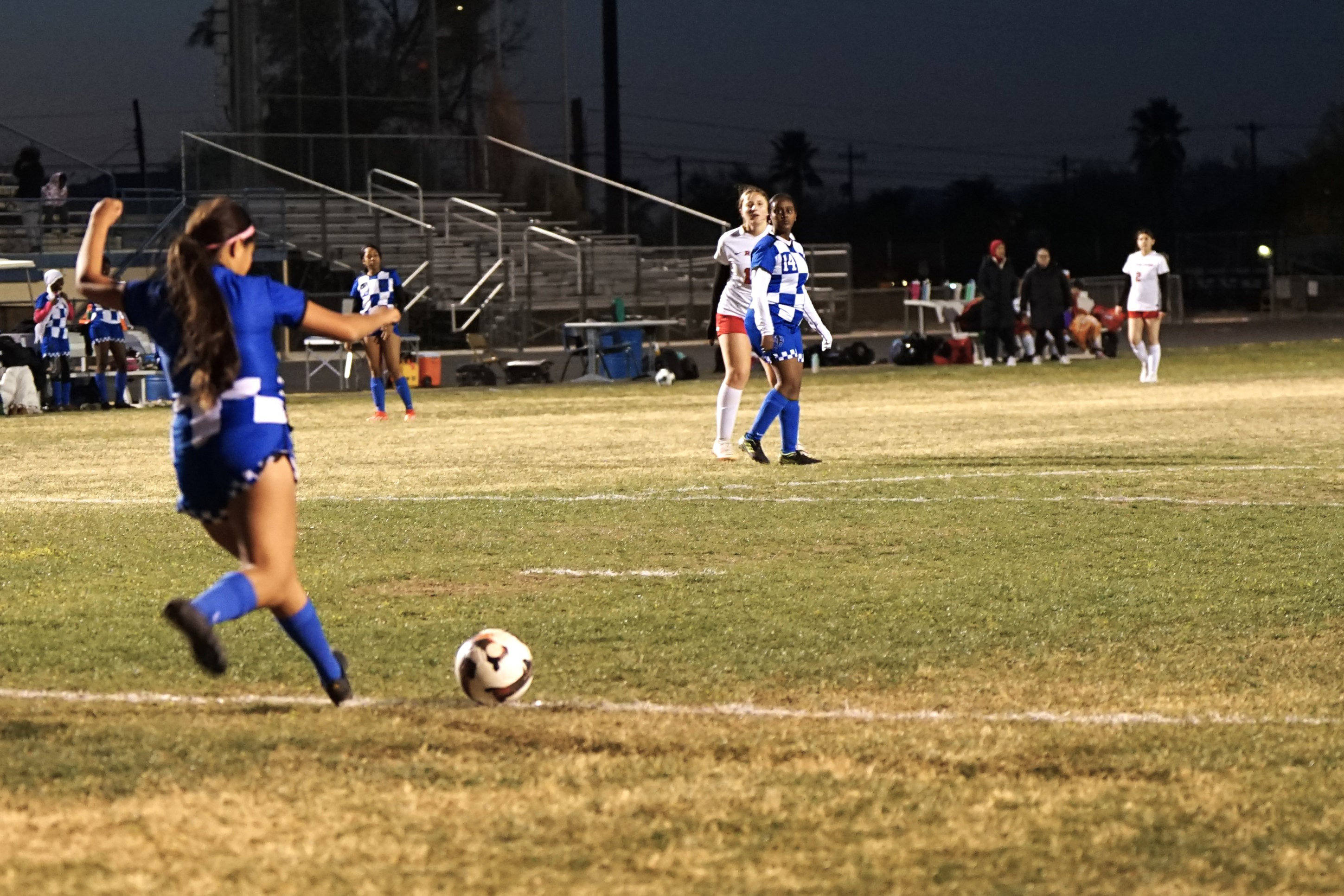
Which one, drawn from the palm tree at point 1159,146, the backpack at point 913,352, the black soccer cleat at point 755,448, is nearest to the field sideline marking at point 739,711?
the black soccer cleat at point 755,448

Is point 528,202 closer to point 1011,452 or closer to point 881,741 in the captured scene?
point 1011,452

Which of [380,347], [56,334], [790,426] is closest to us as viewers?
[790,426]

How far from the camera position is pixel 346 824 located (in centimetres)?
432

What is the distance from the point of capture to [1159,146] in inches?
4011

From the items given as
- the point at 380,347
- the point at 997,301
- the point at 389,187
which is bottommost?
the point at 380,347

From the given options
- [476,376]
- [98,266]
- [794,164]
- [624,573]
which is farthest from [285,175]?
[794,164]

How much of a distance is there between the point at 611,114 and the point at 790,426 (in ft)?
105

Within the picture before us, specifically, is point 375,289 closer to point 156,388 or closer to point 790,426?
point 156,388

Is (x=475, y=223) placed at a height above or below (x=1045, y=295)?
above

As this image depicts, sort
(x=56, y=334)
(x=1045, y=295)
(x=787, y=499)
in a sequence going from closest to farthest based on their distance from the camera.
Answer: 1. (x=787, y=499)
2. (x=56, y=334)
3. (x=1045, y=295)

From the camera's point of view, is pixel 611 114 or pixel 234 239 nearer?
pixel 234 239

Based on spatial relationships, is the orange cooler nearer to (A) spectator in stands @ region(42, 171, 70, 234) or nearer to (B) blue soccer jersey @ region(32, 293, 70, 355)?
(B) blue soccer jersey @ region(32, 293, 70, 355)

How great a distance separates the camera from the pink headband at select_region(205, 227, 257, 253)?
17.8 ft

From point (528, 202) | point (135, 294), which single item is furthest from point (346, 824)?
point (528, 202)
